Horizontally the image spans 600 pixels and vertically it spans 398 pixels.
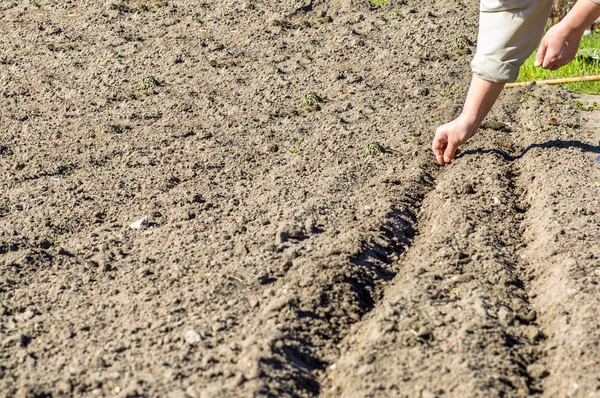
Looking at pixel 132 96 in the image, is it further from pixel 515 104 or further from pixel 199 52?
pixel 515 104

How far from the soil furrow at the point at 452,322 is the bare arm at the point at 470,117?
0.33 metres

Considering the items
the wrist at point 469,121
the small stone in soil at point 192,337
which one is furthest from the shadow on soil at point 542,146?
the small stone in soil at point 192,337

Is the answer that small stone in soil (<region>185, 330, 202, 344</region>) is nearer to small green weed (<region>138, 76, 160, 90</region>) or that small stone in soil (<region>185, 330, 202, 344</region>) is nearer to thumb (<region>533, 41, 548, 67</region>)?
thumb (<region>533, 41, 548, 67</region>)

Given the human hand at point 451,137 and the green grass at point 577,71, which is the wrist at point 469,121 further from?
the green grass at point 577,71

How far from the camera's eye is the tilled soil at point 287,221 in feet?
9.84

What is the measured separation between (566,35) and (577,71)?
2674mm

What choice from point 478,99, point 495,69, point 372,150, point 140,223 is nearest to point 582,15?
point 495,69

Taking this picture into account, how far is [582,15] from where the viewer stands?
3590 mm

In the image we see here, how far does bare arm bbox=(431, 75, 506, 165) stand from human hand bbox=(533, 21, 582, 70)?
0.29 m

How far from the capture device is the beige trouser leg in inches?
146

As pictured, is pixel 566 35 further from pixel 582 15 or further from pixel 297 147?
pixel 297 147

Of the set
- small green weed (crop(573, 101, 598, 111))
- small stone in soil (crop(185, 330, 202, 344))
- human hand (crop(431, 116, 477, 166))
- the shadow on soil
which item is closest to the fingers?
human hand (crop(431, 116, 477, 166))

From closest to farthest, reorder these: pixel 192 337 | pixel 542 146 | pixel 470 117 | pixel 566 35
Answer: pixel 192 337 → pixel 566 35 → pixel 470 117 → pixel 542 146

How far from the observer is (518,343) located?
3127 mm
